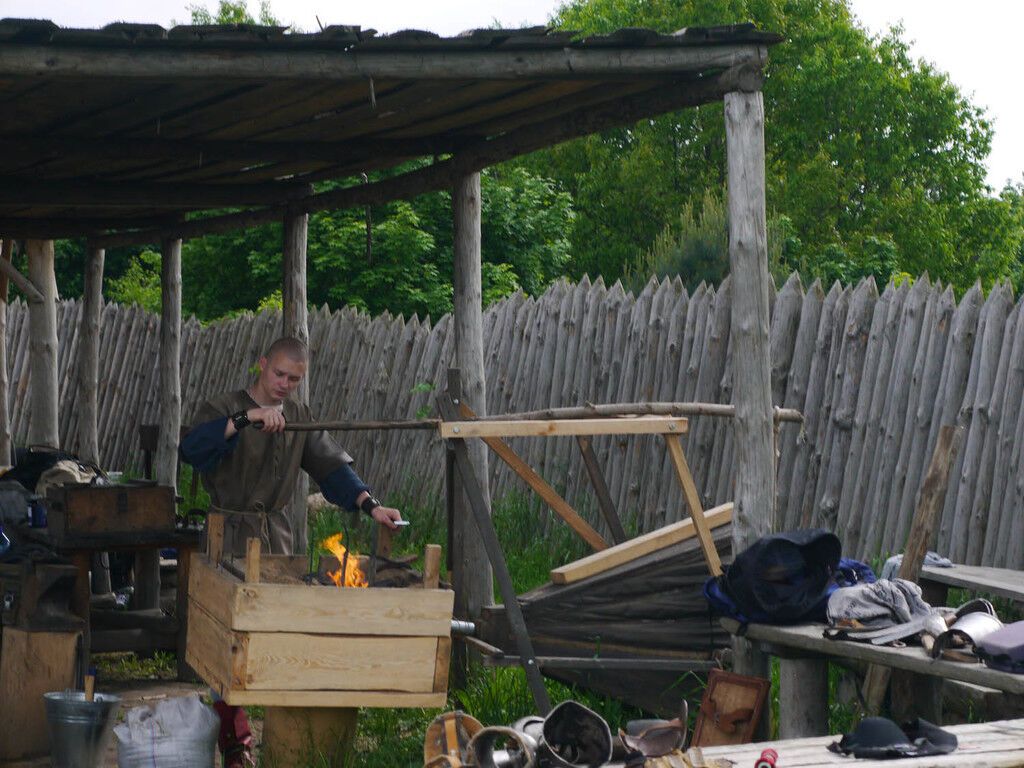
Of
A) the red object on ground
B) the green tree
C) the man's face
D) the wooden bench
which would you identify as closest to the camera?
the wooden bench

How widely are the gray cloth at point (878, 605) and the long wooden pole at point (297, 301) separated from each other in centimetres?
476

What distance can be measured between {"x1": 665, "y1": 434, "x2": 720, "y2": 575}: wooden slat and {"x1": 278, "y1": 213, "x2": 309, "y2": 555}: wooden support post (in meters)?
4.04

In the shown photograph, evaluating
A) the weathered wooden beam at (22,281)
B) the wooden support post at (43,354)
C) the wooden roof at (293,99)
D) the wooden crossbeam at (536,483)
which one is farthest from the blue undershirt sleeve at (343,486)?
the wooden support post at (43,354)

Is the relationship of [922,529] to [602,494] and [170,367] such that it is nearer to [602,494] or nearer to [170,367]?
[602,494]

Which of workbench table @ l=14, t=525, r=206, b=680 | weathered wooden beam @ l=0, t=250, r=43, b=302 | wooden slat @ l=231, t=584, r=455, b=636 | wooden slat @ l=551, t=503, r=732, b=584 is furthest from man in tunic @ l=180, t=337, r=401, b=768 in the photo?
weathered wooden beam @ l=0, t=250, r=43, b=302

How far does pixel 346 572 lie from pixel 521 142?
2.57m

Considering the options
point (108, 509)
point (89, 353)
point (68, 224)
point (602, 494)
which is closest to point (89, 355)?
point (89, 353)

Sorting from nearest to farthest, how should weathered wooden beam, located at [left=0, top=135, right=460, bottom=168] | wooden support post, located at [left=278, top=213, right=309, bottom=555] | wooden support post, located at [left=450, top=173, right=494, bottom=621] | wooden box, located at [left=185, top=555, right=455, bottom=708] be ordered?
wooden box, located at [left=185, top=555, right=455, bottom=708] → wooden support post, located at [left=450, top=173, right=494, bottom=621] → weathered wooden beam, located at [left=0, top=135, right=460, bottom=168] → wooden support post, located at [left=278, top=213, right=309, bottom=555]

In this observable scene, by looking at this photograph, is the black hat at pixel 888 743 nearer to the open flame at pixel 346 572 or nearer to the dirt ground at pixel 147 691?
the open flame at pixel 346 572

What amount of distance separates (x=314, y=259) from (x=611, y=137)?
16.1 metres

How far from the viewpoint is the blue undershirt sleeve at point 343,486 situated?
6.53 metres

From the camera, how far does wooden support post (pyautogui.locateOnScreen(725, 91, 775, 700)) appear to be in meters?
5.62

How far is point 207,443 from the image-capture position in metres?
6.12

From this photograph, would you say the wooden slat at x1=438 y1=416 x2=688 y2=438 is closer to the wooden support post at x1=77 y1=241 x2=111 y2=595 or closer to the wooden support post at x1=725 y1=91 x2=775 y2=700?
the wooden support post at x1=725 y1=91 x2=775 y2=700
